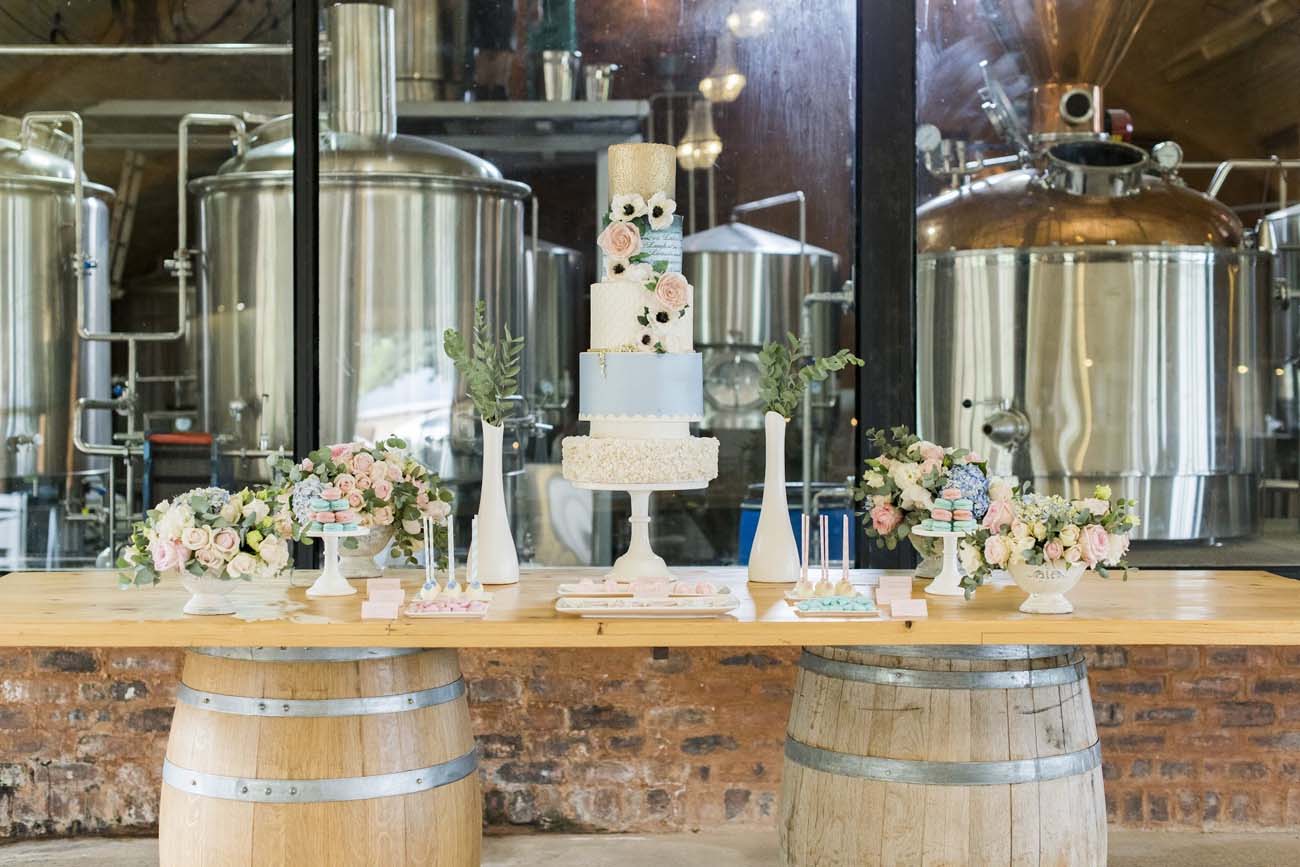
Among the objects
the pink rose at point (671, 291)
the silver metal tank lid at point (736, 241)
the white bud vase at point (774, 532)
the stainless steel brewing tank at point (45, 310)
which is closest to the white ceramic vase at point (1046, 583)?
the white bud vase at point (774, 532)

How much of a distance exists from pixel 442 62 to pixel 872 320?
1.59 m

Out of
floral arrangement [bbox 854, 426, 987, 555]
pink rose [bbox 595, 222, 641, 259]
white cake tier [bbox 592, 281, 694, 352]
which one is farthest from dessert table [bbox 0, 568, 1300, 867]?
pink rose [bbox 595, 222, 641, 259]

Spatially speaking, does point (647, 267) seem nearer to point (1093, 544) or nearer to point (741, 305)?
point (1093, 544)

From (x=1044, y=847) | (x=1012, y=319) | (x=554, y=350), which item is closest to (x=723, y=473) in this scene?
(x=554, y=350)

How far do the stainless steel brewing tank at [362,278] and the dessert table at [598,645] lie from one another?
170 cm

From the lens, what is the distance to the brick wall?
3824 millimetres

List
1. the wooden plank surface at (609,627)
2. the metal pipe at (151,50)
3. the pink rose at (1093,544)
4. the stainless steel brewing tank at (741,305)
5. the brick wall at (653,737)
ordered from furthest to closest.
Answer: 1. the stainless steel brewing tank at (741,305)
2. the metal pipe at (151,50)
3. the brick wall at (653,737)
4. the pink rose at (1093,544)
5. the wooden plank surface at (609,627)

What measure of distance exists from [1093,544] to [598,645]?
36.3 inches

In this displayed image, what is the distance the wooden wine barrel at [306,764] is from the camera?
2.71 meters

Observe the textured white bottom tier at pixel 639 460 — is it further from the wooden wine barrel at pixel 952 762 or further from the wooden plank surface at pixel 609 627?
the wooden wine barrel at pixel 952 762

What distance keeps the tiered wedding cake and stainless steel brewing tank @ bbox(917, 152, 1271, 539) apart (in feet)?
5.15

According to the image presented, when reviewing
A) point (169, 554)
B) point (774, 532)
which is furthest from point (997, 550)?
point (169, 554)

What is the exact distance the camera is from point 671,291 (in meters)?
3.14

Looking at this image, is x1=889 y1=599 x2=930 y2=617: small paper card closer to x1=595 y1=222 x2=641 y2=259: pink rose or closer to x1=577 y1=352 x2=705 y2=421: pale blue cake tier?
x1=577 y1=352 x2=705 y2=421: pale blue cake tier
